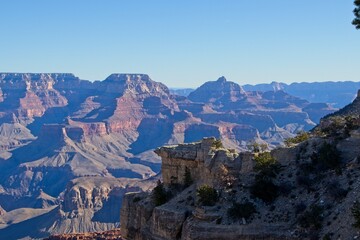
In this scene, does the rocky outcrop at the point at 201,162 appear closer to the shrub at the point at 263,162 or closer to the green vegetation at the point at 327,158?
the shrub at the point at 263,162

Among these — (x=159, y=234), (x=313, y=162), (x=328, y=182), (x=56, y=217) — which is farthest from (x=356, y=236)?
(x=56, y=217)

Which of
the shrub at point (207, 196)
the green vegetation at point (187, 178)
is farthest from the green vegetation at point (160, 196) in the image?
the shrub at point (207, 196)

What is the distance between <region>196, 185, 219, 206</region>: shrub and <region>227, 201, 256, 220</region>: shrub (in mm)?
1740

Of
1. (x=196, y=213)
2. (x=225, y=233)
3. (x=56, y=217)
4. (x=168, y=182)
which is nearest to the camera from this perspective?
(x=225, y=233)

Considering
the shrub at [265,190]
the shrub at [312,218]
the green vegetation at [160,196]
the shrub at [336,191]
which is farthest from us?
the green vegetation at [160,196]

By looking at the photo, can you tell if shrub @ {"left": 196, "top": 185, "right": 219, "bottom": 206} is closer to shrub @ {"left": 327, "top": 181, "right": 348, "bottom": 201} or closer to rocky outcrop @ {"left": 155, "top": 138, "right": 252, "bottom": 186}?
rocky outcrop @ {"left": 155, "top": 138, "right": 252, "bottom": 186}

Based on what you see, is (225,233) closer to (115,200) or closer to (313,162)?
(313,162)

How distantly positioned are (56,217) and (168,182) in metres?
148

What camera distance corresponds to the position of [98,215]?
610 feet

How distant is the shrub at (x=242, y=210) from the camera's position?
29109 mm

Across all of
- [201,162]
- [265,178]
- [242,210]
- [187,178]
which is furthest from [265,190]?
[187,178]

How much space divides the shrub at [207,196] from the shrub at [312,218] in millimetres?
5745

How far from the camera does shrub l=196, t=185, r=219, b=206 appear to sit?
31244 mm

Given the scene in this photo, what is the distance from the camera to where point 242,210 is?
29.2 metres
